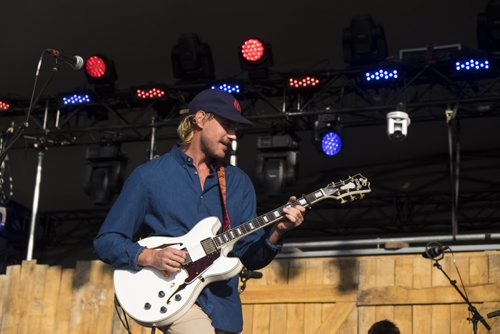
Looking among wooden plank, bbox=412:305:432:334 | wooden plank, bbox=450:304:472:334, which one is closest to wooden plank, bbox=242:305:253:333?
wooden plank, bbox=412:305:432:334

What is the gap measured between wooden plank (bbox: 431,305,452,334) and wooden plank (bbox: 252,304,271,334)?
63.4 inches

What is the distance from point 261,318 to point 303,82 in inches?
135

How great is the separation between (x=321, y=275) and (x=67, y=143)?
4892mm

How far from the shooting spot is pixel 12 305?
10211 mm

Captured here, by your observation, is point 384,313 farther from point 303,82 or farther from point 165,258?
point 165,258

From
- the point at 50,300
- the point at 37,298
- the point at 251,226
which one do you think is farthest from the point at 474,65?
the point at 251,226

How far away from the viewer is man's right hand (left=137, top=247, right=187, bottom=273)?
3875 millimetres

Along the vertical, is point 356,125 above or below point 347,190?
above

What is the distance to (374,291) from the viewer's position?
895 cm

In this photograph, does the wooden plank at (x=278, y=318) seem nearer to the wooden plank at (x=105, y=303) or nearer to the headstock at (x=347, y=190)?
the wooden plank at (x=105, y=303)

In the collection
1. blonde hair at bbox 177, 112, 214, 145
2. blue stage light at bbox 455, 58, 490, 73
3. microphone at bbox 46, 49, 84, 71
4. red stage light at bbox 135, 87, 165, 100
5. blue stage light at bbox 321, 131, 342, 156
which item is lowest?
blonde hair at bbox 177, 112, 214, 145

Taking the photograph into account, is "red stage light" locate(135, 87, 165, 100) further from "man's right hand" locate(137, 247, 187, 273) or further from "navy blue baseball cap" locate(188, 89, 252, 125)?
"man's right hand" locate(137, 247, 187, 273)

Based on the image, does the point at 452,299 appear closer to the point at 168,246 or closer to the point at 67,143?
the point at 168,246

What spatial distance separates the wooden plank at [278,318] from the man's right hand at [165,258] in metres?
5.31
